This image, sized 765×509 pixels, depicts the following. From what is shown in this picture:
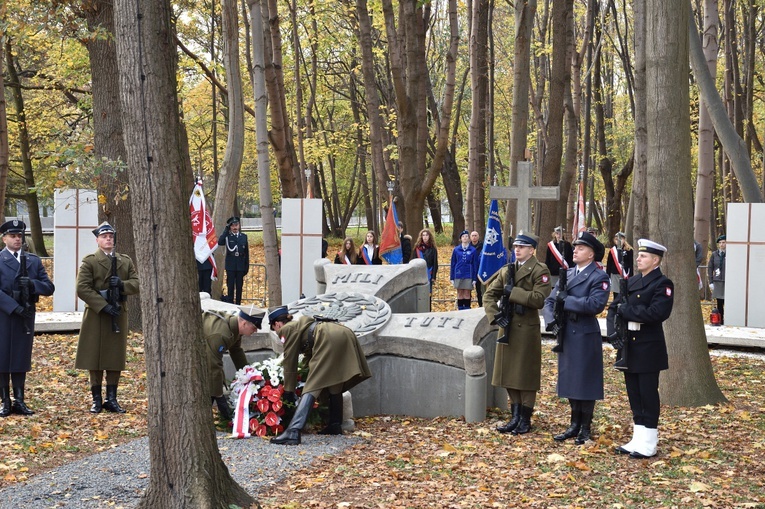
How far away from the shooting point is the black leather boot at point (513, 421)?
9.06 m

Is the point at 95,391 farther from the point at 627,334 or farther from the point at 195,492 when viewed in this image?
the point at 627,334

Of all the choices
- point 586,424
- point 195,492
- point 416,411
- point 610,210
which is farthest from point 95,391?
point 610,210

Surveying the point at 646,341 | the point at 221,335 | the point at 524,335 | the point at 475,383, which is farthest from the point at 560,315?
the point at 221,335

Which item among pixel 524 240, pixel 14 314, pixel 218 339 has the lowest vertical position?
pixel 218 339

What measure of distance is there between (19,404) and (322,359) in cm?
341

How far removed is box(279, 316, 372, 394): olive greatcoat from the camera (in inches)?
350

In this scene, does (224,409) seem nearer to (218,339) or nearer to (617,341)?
(218,339)

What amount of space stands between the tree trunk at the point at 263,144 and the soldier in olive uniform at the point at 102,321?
4617 millimetres

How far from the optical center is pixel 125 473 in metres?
7.26

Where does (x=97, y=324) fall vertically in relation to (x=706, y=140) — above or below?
below

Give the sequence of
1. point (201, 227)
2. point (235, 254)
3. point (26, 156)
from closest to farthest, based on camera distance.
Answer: point (201, 227) → point (235, 254) → point (26, 156)

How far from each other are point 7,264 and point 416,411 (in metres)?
4.63

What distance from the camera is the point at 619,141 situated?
41469mm

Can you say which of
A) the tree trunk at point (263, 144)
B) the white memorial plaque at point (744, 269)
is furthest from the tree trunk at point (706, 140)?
the tree trunk at point (263, 144)
